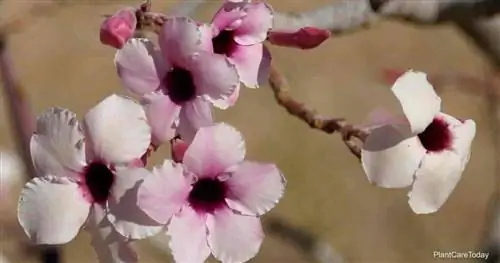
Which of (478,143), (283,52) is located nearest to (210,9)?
(283,52)

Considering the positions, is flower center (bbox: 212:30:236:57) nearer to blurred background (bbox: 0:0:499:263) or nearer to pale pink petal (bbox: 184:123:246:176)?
→ pale pink petal (bbox: 184:123:246:176)

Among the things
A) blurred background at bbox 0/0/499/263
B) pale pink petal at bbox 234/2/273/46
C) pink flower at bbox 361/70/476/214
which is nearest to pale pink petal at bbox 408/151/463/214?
pink flower at bbox 361/70/476/214

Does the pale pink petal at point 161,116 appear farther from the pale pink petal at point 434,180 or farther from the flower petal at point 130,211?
the pale pink petal at point 434,180

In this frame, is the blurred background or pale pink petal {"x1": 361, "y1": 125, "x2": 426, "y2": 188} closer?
pale pink petal {"x1": 361, "y1": 125, "x2": 426, "y2": 188}

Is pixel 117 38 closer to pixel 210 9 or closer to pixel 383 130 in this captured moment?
pixel 383 130

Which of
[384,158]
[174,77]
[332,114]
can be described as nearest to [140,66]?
[174,77]

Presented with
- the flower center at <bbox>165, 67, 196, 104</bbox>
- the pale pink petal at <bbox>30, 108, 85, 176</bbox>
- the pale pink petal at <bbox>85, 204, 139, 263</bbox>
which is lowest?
the pale pink petal at <bbox>85, 204, 139, 263</bbox>

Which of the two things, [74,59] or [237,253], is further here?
[74,59]
